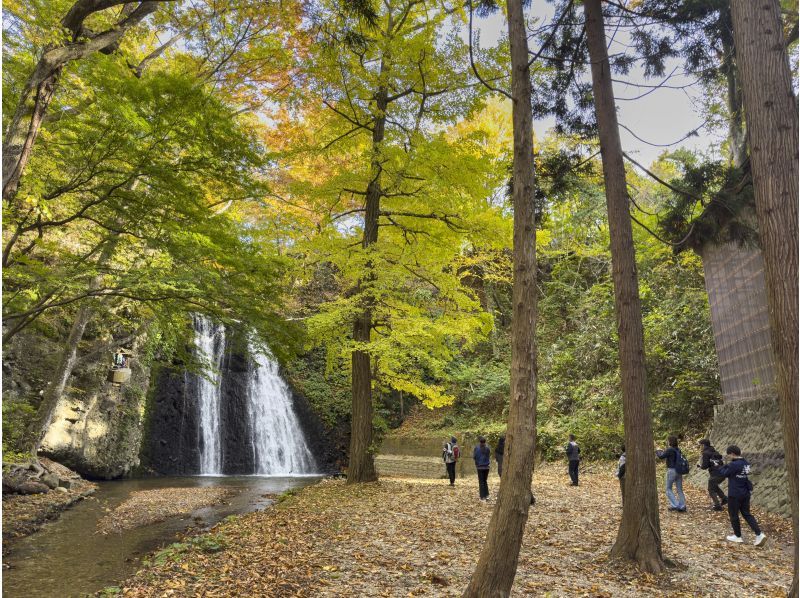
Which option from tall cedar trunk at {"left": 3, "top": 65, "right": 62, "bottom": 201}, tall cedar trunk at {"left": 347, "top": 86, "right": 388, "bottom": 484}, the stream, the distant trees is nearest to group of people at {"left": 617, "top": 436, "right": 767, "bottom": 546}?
the distant trees

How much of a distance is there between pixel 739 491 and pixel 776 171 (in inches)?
218

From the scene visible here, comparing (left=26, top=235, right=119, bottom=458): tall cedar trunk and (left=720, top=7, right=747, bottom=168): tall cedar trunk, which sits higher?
(left=720, top=7, right=747, bottom=168): tall cedar trunk

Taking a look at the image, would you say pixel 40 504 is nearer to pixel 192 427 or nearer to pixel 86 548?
pixel 86 548

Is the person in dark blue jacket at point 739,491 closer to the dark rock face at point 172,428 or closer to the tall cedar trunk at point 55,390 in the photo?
the tall cedar trunk at point 55,390

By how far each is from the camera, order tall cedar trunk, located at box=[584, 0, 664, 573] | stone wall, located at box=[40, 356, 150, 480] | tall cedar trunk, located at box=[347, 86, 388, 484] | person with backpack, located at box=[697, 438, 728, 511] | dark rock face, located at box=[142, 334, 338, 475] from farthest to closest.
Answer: dark rock face, located at box=[142, 334, 338, 475] < stone wall, located at box=[40, 356, 150, 480] < tall cedar trunk, located at box=[347, 86, 388, 484] < person with backpack, located at box=[697, 438, 728, 511] < tall cedar trunk, located at box=[584, 0, 664, 573]

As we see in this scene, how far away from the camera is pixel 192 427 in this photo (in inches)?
821

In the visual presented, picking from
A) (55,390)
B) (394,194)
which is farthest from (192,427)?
(394,194)

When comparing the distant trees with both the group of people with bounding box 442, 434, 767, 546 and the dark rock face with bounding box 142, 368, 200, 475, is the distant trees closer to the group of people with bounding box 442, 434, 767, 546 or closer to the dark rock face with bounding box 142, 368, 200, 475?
the group of people with bounding box 442, 434, 767, 546

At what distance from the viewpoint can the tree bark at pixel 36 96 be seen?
6805 mm

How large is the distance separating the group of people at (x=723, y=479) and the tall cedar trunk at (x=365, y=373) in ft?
19.1

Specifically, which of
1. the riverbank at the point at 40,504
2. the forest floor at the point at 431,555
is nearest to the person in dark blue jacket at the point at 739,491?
the forest floor at the point at 431,555

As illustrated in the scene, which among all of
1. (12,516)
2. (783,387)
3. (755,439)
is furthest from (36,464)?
(755,439)

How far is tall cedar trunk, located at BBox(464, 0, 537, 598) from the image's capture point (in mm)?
4891

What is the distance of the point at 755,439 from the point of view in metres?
10.7
